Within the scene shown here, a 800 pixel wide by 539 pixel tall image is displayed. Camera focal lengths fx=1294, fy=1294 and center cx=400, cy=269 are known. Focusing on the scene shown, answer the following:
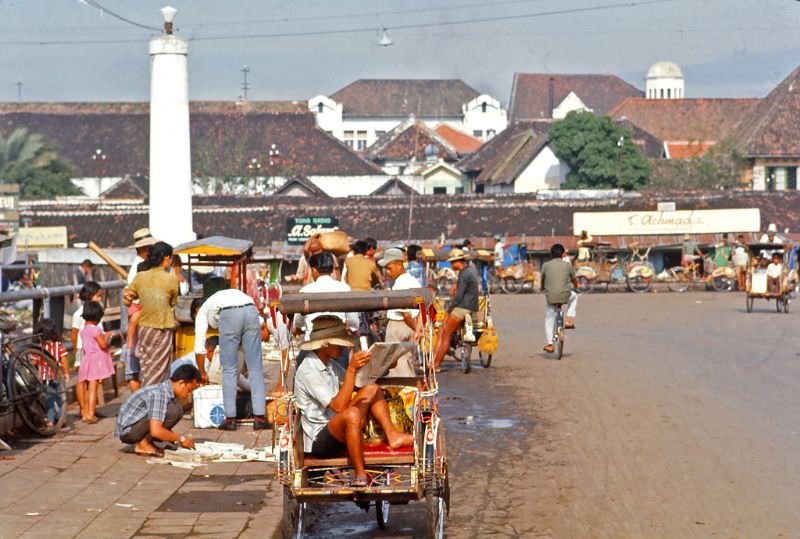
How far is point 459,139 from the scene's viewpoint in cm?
10538

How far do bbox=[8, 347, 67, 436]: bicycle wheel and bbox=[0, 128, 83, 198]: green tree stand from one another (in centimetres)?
4945

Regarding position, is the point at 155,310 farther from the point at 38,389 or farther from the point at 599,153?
the point at 599,153

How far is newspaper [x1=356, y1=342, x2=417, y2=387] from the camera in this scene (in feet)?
27.9

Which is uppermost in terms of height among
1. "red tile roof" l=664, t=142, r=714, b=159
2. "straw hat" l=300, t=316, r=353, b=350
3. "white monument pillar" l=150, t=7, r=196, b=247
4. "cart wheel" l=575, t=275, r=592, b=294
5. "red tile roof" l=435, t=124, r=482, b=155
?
"red tile roof" l=435, t=124, r=482, b=155

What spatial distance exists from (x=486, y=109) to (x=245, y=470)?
10919 cm

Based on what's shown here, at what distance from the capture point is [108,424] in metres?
12.7

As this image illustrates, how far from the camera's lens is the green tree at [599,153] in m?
67.5

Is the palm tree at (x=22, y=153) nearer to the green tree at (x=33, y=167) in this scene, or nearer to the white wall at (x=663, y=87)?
the green tree at (x=33, y=167)

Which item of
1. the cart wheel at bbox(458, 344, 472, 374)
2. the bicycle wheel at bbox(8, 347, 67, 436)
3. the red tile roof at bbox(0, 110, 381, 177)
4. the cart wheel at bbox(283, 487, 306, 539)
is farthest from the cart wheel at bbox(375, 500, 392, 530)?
the red tile roof at bbox(0, 110, 381, 177)

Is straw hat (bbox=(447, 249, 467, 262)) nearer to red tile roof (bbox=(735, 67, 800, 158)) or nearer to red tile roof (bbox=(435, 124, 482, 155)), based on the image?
red tile roof (bbox=(735, 67, 800, 158))

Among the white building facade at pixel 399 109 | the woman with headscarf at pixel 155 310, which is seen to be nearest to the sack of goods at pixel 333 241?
the woman with headscarf at pixel 155 310

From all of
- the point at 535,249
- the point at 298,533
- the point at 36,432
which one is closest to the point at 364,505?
the point at 298,533

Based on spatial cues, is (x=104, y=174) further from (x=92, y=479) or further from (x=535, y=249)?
(x=92, y=479)

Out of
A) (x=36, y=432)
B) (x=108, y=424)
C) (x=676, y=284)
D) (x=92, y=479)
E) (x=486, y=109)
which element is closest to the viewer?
(x=92, y=479)
